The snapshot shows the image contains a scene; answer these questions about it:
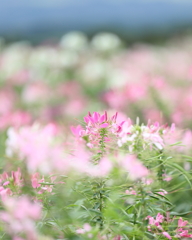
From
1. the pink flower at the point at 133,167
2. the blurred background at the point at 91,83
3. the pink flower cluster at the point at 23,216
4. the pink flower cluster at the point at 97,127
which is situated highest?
the blurred background at the point at 91,83

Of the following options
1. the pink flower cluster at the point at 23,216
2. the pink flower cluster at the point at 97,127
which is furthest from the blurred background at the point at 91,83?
the pink flower cluster at the point at 23,216

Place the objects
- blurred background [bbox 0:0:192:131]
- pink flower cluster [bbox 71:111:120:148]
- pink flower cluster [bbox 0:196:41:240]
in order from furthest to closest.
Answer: blurred background [bbox 0:0:192:131] < pink flower cluster [bbox 71:111:120:148] < pink flower cluster [bbox 0:196:41:240]

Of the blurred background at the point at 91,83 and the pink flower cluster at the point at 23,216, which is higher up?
the blurred background at the point at 91,83

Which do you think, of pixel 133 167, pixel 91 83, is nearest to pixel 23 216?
pixel 133 167

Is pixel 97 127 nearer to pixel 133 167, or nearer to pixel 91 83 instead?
pixel 133 167

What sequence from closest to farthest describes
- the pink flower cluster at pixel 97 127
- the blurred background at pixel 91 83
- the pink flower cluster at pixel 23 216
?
the pink flower cluster at pixel 23 216, the pink flower cluster at pixel 97 127, the blurred background at pixel 91 83

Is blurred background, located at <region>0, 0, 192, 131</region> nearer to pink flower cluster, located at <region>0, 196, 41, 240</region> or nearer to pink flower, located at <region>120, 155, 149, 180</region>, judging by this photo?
pink flower, located at <region>120, 155, 149, 180</region>

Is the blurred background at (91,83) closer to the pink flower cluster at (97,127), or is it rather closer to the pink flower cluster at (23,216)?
the pink flower cluster at (97,127)

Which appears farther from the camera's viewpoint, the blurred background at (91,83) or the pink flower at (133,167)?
the blurred background at (91,83)

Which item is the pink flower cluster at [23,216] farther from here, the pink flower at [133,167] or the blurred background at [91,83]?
the blurred background at [91,83]

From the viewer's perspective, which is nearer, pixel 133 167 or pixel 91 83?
pixel 133 167

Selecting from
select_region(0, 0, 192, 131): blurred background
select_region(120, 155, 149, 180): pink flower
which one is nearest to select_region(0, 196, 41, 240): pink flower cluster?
select_region(120, 155, 149, 180): pink flower

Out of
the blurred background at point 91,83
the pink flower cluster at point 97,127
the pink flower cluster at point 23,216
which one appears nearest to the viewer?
the pink flower cluster at point 23,216

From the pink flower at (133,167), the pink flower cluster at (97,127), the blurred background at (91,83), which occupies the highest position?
the blurred background at (91,83)
